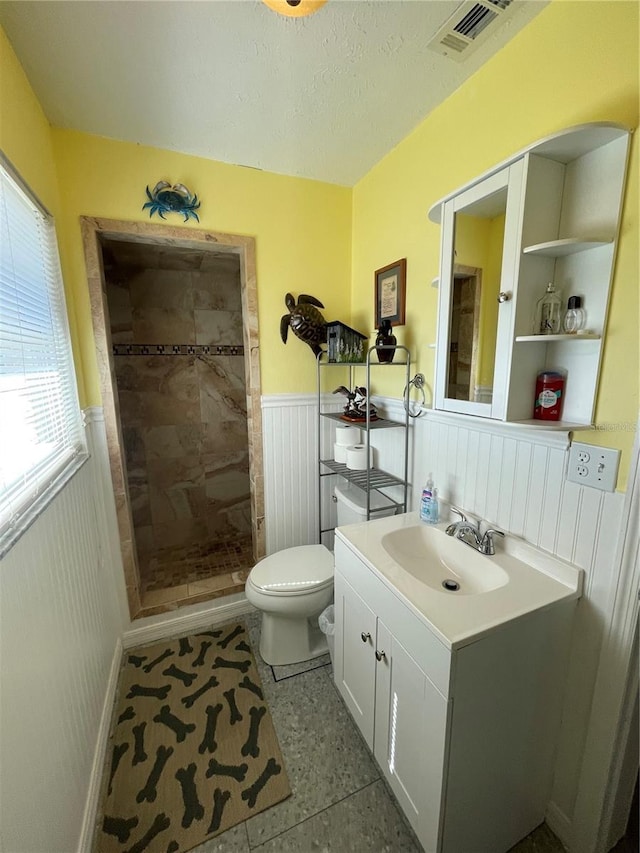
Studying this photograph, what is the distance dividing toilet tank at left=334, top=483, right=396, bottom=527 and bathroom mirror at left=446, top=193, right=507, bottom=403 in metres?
0.73

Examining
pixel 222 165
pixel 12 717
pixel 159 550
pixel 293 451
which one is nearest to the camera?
pixel 12 717

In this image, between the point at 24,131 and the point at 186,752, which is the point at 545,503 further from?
the point at 24,131

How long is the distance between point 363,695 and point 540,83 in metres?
1.99

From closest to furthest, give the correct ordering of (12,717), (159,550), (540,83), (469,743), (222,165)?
(12,717), (469,743), (540,83), (222,165), (159,550)

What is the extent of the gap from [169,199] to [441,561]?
6.36 ft

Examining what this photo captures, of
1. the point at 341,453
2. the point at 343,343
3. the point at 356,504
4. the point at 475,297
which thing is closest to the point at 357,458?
the point at 341,453

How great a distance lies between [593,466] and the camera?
0.92 metres

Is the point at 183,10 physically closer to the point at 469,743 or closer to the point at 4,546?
the point at 4,546

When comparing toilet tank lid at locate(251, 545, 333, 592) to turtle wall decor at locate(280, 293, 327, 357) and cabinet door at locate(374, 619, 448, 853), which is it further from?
turtle wall decor at locate(280, 293, 327, 357)

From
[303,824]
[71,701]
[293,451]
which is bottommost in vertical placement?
[303,824]

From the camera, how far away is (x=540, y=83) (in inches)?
38.4

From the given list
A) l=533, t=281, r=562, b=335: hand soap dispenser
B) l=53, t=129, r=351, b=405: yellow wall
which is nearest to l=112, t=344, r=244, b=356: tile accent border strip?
l=53, t=129, r=351, b=405: yellow wall

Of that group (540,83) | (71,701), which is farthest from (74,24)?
(71,701)

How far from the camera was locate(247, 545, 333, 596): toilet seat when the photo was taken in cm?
158
